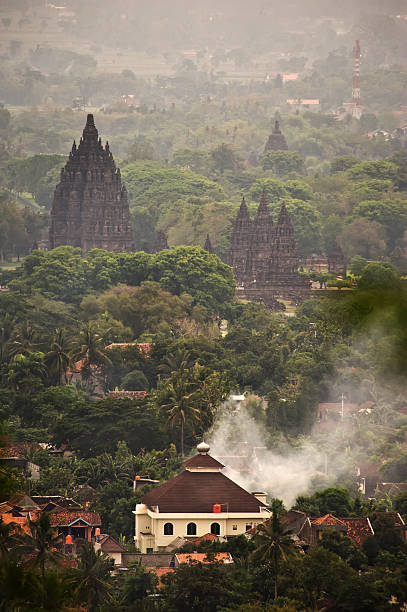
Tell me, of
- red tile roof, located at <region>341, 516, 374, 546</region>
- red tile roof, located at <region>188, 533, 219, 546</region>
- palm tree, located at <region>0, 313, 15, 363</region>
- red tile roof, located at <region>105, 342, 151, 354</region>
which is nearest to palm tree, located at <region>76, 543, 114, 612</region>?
red tile roof, located at <region>188, 533, 219, 546</region>

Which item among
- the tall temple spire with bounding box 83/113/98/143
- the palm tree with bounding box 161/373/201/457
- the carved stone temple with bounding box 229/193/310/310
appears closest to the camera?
the palm tree with bounding box 161/373/201/457

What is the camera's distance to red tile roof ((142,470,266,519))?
69.3 m

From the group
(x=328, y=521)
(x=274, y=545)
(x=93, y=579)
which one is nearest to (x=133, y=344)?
(x=328, y=521)

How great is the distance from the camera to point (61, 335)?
327 feet

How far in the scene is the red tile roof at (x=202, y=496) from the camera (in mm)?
69312

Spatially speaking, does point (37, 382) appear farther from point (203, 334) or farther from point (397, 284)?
point (397, 284)

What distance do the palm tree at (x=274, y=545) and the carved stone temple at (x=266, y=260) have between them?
69061 mm

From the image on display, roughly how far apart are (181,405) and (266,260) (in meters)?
56.2

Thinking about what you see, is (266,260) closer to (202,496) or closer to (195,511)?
(202,496)

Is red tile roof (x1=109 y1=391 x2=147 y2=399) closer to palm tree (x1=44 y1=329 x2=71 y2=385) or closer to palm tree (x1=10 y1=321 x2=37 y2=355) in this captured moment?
palm tree (x1=44 y1=329 x2=71 y2=385)

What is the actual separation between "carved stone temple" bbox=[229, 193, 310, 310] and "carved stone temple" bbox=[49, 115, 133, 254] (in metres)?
8.38

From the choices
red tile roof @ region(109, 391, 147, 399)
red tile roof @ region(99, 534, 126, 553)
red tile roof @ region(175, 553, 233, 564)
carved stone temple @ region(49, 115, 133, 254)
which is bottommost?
red tile roof @ region(175, 553, 233, 564)

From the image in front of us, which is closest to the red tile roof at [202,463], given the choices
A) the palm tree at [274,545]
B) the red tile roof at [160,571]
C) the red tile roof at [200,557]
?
the red tile roof at [200,557]

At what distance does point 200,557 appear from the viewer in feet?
211
